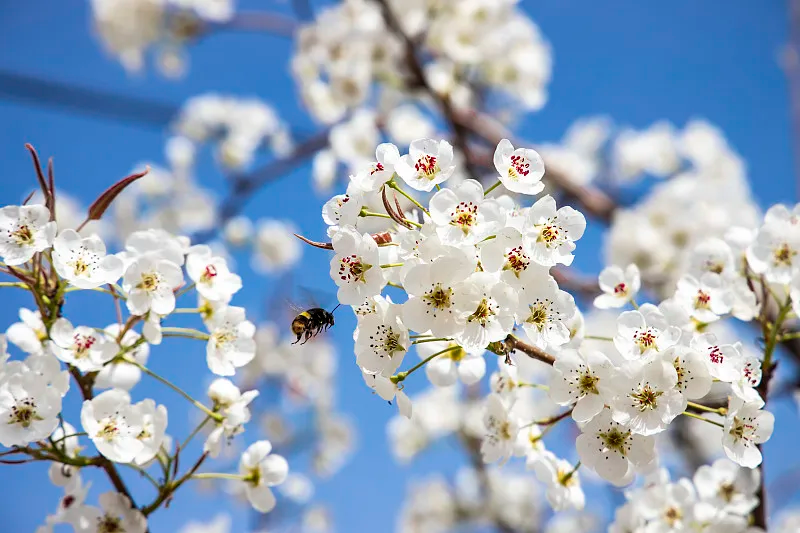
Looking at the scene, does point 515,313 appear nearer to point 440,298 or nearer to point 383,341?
point 440,298

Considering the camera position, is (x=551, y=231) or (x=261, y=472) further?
(x=261, y=472)

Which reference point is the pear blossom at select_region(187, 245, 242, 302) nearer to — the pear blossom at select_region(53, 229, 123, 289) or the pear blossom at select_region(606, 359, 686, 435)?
the pear blossom at select_region(53, 229, 123, 289)

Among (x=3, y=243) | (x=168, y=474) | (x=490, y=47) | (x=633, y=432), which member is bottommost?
(x=168, y=474)

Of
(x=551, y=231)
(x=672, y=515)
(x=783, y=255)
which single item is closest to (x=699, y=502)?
A: (x=672, y=515)

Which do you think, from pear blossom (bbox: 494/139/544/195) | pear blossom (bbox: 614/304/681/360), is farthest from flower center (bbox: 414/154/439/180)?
pear blossom (bbox: 614/304/681/360)

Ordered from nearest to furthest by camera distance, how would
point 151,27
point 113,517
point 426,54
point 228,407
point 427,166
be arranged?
point 427,166
point 113,517
point 228,407
point 426,54
point 151,27

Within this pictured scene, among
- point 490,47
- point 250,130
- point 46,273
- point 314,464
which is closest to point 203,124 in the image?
point 250,130

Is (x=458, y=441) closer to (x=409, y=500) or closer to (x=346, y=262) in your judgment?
(x=409, y=500)
